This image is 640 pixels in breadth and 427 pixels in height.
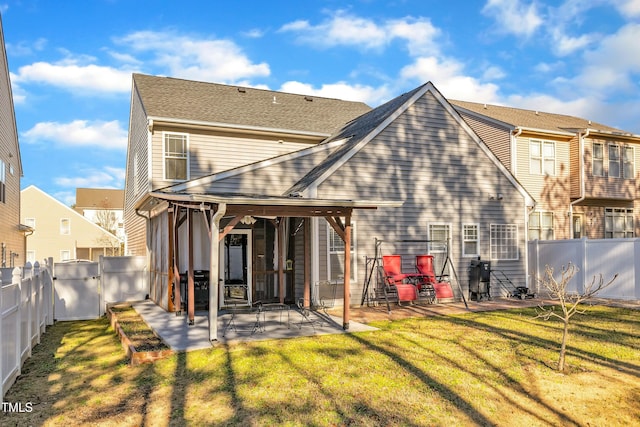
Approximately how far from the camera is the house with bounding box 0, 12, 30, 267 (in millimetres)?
18328

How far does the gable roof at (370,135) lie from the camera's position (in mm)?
12406

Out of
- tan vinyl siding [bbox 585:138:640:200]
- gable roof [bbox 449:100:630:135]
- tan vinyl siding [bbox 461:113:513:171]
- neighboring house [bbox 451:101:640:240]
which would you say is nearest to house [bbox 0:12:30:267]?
gable roof [bbox 449:100:630:135]

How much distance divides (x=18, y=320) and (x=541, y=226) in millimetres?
19502

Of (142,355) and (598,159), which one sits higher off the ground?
(598,159)

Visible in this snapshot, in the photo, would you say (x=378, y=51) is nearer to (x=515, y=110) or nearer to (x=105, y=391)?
(x=515, y=110)

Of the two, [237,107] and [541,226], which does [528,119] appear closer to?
[541,226]

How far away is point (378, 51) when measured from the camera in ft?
67.4

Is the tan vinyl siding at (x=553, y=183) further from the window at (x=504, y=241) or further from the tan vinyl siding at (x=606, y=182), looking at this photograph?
the window at (x=504, y=241)

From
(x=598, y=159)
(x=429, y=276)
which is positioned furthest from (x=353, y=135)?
(x=598, y=159)

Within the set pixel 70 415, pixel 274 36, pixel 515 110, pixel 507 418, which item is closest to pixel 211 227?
pixel 70 415

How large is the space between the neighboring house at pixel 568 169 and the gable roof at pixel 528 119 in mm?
78

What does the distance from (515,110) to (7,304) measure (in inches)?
946

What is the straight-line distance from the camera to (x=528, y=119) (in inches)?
875

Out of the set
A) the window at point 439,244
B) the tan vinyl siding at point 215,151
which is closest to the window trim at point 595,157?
the window at point 439,244
